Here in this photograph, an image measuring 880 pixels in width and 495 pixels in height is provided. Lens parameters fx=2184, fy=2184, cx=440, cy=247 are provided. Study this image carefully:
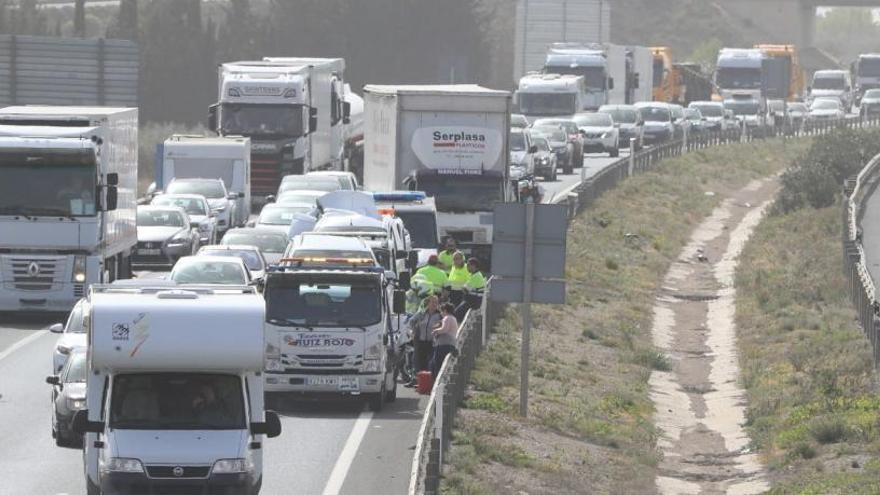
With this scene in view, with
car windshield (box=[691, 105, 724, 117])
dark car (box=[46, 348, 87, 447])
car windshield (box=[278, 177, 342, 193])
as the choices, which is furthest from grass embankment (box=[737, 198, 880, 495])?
car windshield (box=[691, 105, 724, 117])

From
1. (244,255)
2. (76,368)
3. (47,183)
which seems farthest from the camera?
(244,255)

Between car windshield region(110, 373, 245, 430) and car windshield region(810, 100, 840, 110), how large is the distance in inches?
3605

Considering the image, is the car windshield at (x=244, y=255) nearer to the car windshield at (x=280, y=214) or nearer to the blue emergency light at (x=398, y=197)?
the blue emergency light at (x=398, y=197)

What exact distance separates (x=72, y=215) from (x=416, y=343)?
29.1ft

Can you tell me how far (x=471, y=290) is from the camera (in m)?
32.8

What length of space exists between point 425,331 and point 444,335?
69 centimetres

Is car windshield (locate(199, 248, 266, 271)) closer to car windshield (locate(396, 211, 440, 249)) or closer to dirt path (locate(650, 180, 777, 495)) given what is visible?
car windshield (locate(396, 211, 440, 249))

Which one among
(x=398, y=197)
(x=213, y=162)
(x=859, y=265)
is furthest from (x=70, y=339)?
(x=213, y=162)

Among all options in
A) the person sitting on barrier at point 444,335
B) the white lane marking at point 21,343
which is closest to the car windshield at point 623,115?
the white lane marking at point 21,343

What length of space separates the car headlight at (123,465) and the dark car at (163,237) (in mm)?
24418

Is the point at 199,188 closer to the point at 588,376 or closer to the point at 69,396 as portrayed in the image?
the point at 588,376

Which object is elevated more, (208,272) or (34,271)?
(208,272)

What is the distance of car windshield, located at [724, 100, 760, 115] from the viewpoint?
3976 inches

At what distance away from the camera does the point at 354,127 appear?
219 feet
